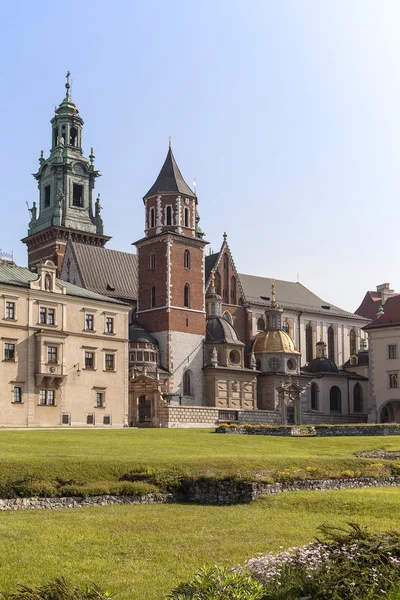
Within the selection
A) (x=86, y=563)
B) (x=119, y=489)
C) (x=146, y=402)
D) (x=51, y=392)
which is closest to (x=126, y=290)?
(x=146, y=402)

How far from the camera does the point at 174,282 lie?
82.9 metres

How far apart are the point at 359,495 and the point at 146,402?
49.6 m

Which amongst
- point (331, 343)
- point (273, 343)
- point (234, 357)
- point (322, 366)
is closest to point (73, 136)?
point (273, 343)

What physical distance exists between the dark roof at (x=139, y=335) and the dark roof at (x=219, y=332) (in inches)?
→ 272

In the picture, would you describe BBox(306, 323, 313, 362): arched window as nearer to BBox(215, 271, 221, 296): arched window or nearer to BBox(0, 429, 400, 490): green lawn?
BBox(215, 271, 221, 296): arched window

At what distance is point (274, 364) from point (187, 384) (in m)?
12.3

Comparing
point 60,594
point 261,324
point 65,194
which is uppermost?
point 65,194

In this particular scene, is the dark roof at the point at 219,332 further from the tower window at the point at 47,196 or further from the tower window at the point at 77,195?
the tower window at the point at 47,196

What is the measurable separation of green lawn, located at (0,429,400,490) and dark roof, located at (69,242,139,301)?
42168 millimetres

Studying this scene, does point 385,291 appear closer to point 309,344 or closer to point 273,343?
point 309,344

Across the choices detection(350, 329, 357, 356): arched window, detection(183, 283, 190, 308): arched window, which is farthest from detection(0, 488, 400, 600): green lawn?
detection(350, 329, 357, 356): arched window

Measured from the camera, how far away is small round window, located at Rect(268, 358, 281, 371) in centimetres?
8975

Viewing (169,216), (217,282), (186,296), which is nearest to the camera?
(186,296)

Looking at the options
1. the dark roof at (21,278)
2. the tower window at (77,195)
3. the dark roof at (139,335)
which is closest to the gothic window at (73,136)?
the tower window at (77,195)
